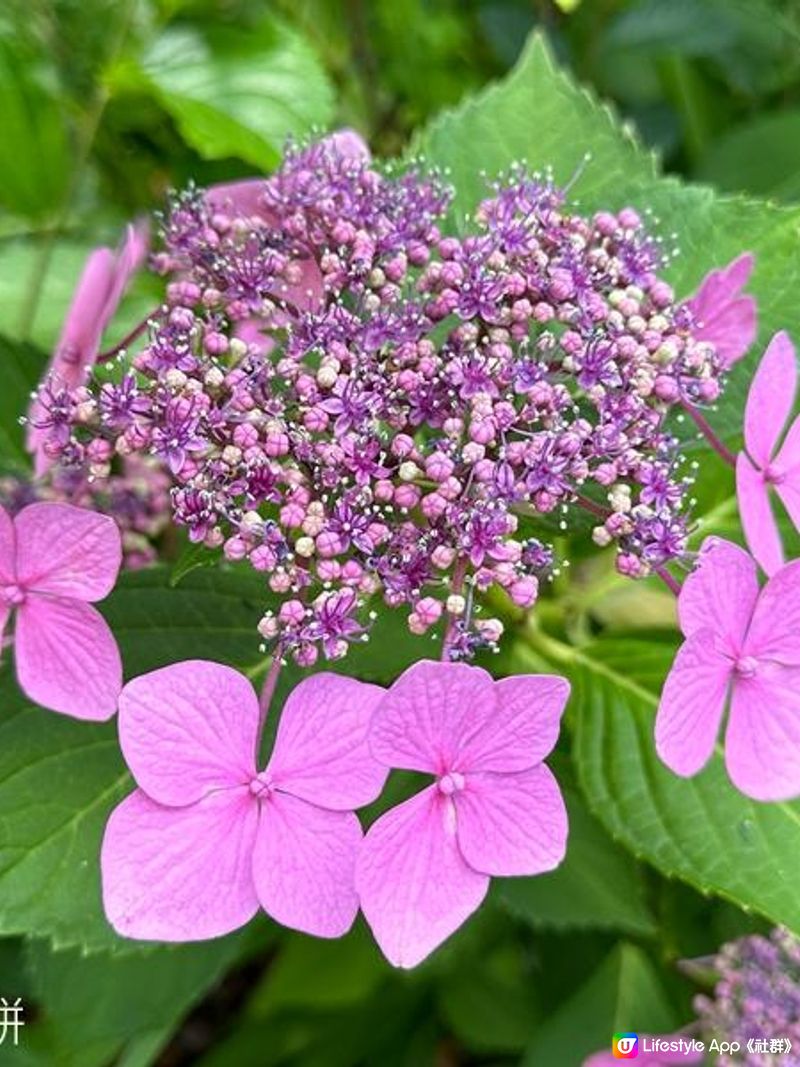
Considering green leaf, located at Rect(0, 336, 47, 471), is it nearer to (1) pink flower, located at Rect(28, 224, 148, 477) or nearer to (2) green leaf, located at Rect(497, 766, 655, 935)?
(1) pink flower, located at Rect(28, 224, 148, 477)

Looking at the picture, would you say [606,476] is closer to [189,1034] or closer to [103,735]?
[103,735]

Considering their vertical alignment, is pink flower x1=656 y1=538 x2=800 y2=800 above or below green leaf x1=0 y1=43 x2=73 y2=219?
below

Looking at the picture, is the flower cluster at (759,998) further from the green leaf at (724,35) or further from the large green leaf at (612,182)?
the green leaf at (724,35)

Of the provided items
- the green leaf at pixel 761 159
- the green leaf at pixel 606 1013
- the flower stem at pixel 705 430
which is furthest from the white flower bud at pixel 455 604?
the green leaf at pixel 761 159

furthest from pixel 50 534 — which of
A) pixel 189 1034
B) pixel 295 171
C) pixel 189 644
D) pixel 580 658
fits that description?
pixel 189 1034

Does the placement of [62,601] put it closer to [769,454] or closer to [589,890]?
[769,454]

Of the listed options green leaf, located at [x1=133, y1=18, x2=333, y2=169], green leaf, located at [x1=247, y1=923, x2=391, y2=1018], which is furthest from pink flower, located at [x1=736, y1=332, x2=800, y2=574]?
green leaf, located at [x1=247, y1=923, x2=391, y2=1018]
